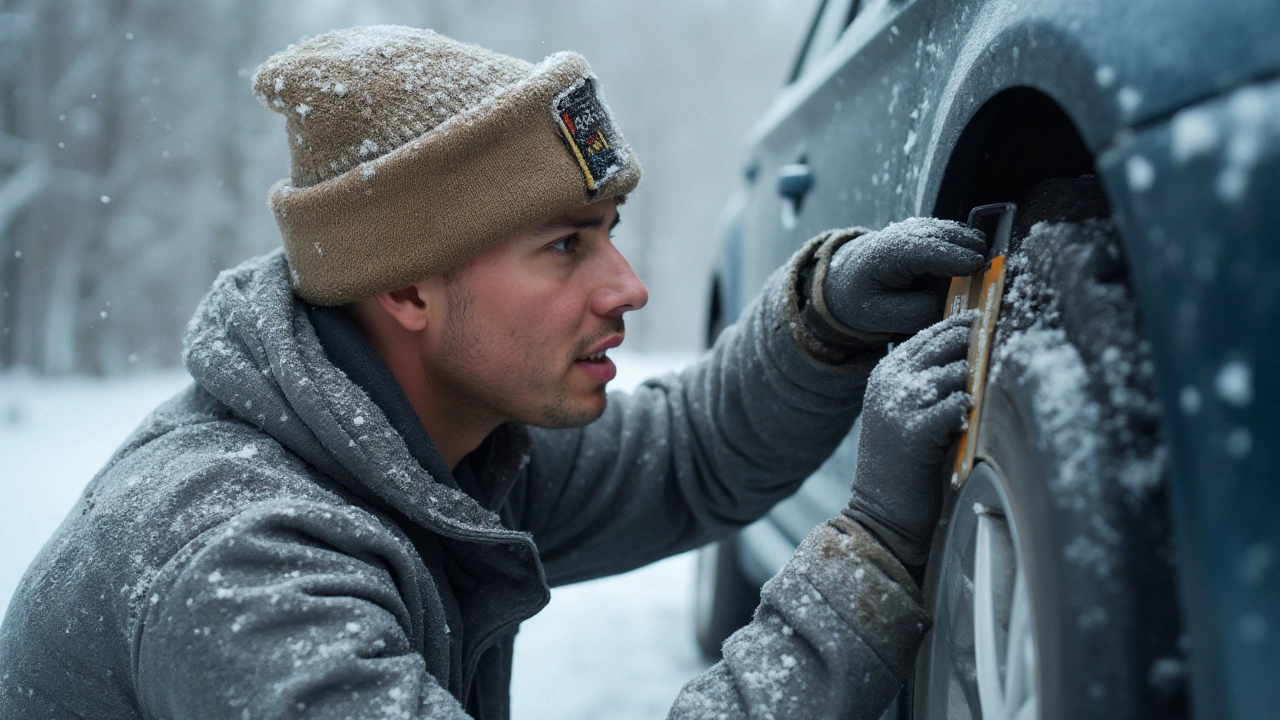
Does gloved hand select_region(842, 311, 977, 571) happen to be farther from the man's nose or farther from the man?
the man's nose

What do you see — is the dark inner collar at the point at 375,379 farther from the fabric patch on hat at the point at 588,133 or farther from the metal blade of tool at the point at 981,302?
the metal blade of tool at the point at 981,302

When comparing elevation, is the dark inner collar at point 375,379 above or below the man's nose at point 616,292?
below

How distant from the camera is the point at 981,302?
101 cm

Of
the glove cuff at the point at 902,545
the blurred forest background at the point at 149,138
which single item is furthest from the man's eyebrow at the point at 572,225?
the blurred forest background at the point at 149,138

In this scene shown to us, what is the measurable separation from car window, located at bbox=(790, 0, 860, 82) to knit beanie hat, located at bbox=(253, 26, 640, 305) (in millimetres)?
736

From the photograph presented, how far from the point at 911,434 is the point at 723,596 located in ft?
6.03

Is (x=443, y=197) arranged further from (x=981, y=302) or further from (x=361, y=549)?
(x=981, y=302)

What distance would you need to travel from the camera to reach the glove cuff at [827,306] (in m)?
1.43

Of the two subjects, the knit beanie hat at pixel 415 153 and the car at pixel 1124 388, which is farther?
the knit beanie hat at pixel 415 153

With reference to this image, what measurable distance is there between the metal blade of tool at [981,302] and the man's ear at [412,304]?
80cm

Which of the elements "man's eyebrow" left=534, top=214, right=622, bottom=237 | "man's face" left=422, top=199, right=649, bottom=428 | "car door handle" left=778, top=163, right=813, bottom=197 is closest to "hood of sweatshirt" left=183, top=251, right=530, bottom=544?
"man's face" left=422, top=199, right=649, bottom=428

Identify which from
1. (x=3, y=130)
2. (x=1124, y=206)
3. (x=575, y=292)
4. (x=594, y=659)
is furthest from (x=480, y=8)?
(x=1124, y=206)

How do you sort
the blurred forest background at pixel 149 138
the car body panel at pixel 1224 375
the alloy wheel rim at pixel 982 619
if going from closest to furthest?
the car body panel at pixel 1224 375
the alloy wheel rim at pixel 982 619
the blurred forest background at pixel 149 138

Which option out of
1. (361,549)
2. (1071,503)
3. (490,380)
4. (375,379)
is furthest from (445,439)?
(1071,503)
